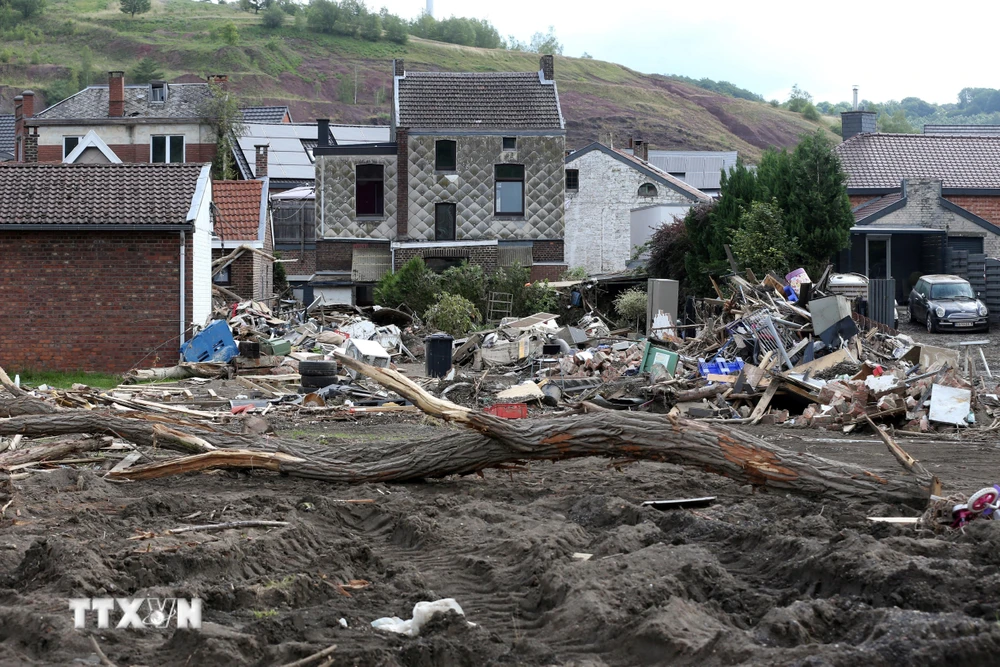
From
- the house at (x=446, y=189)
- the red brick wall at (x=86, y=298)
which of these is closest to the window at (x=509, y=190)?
the house at (x=446, y=189)

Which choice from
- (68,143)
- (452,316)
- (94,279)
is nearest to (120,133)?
(68,143)

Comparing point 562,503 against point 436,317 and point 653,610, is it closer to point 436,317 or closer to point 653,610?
point 653,610

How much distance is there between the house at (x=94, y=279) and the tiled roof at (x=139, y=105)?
24.9m

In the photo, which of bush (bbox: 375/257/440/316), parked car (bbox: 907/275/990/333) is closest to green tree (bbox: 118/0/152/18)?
bush (bbox: 375/257/440/316)

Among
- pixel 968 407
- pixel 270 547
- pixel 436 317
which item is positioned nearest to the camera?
pixel 270 547

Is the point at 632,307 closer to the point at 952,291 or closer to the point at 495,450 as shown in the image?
the point at 952,291

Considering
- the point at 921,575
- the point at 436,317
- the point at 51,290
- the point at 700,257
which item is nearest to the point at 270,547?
the point at 921,575

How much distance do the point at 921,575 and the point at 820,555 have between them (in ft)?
2.44

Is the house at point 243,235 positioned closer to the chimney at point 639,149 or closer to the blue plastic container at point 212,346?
the blue plastic container at point 212,346

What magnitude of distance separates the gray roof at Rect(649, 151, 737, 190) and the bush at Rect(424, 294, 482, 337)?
4015 centimetres

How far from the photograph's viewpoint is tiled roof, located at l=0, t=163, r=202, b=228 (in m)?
21.7

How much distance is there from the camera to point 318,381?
18672mm

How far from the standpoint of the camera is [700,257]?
104 ft

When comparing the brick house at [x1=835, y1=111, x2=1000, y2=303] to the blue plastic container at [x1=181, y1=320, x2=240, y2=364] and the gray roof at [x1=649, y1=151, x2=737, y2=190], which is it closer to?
the blue plastic container at [x1=181, y1=320, x2=240, y2=364]
